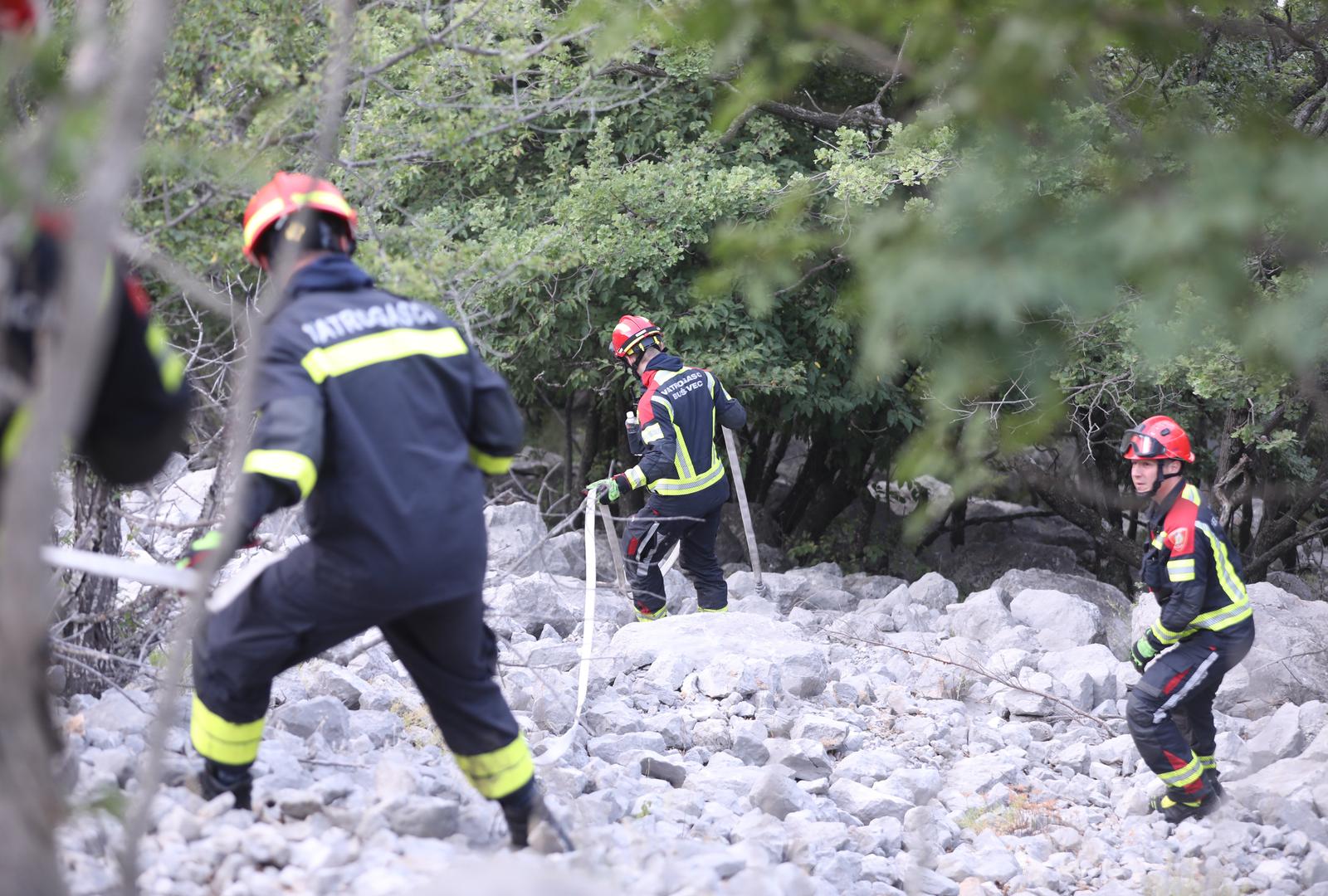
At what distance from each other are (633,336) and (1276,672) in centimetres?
468

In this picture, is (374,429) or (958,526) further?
(958,526)

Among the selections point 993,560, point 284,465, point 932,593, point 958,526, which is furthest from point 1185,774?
point 958,526

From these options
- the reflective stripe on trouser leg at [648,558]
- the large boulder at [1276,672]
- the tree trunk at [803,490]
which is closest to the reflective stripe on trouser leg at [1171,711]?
the large boulder at [1276,672]

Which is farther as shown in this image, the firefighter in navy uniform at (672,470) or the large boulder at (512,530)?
the large boulder at (512,530)

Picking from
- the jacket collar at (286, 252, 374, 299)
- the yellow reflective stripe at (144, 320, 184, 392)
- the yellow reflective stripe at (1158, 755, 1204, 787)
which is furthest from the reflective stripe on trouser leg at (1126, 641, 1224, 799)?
the yellow reflective stripe at (144, 320, 184, 392)

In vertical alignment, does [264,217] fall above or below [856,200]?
above

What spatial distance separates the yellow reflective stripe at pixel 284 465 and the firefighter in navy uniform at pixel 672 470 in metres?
5.47

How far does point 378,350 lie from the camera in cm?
342

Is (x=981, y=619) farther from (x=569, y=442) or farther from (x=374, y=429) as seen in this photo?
(x=374, y=429)

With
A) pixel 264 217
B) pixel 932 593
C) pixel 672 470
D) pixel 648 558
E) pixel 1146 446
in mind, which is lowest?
pixel 932 593

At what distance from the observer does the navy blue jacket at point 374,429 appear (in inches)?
129

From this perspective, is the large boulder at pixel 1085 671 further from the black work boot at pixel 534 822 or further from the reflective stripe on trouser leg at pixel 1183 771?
the black work boot at pixel 534 822

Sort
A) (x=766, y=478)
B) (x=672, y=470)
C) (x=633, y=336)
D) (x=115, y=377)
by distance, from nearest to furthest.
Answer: (x=115, y=377) < (x=633, y=336) < (x=672, y=470) < (x=766, y=478)

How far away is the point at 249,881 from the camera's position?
320cm
